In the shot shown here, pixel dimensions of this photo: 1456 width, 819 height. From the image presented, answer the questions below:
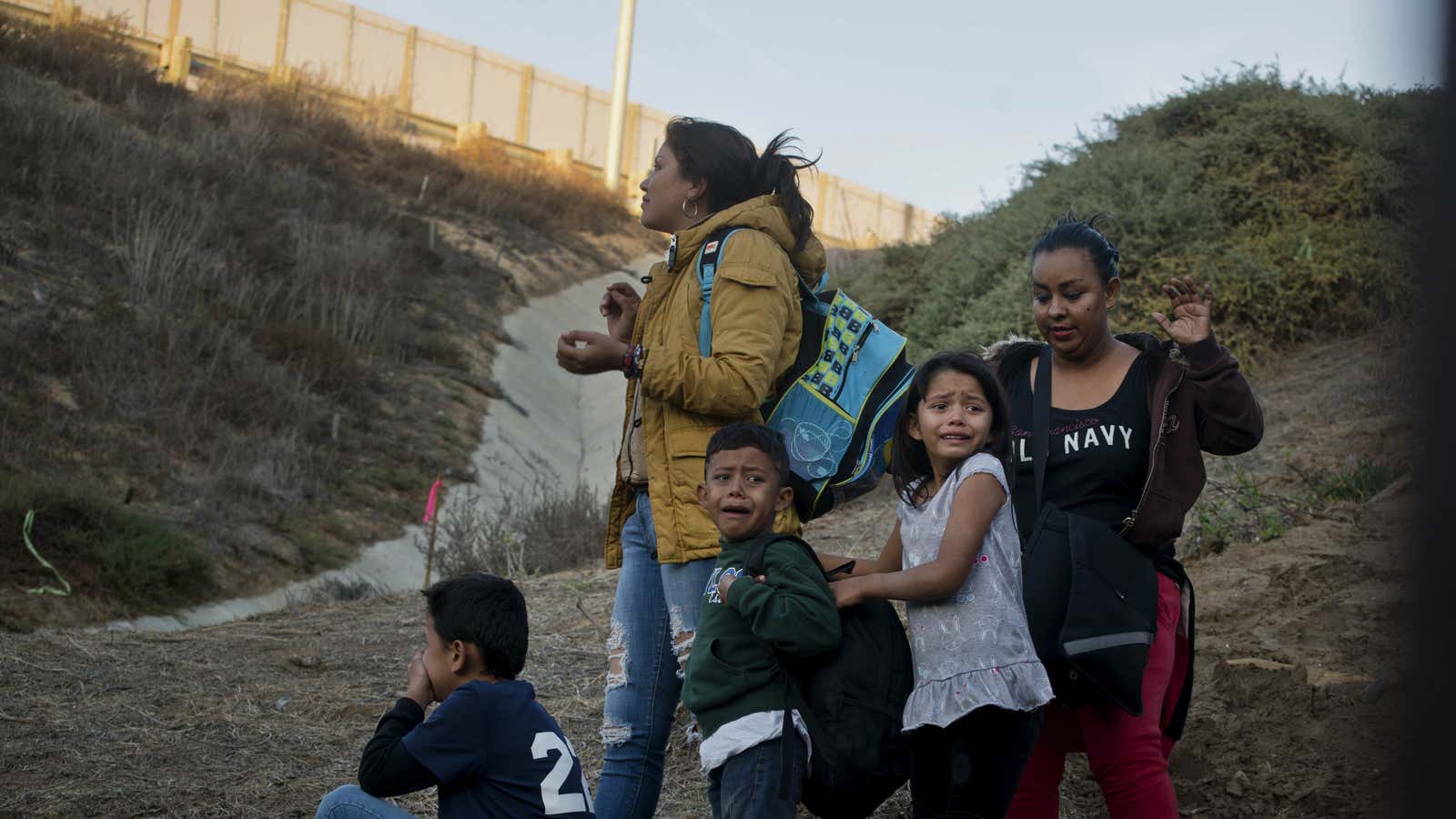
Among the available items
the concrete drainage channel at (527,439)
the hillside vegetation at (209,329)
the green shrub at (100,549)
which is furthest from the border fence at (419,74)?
the green shrub at (100,549)

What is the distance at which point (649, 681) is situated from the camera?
3.18 metres

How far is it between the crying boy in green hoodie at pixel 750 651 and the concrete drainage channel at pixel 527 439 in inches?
249

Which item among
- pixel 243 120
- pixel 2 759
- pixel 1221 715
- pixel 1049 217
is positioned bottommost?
pixel 2 759

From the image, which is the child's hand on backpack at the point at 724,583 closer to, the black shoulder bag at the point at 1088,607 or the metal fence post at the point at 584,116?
the black shoulder bag at the point at 1088,607

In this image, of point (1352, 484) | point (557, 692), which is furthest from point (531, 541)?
point (1352, 484)

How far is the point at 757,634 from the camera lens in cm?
267

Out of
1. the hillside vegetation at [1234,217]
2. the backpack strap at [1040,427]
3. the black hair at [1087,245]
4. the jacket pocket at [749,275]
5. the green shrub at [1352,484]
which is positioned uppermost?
the hillside vegetation at [1234,217]

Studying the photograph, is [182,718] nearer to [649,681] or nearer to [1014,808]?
[649,681]

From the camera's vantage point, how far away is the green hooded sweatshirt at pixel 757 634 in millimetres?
2664

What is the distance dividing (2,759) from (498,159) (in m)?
22.2

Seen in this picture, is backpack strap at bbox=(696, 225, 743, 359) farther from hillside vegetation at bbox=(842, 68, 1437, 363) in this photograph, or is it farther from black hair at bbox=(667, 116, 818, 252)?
hillside vegetation at bbox=(842, 68, 1437, 363)

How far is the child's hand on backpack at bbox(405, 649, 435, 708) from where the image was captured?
118 inches

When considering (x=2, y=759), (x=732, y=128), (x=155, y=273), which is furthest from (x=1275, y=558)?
(x=155, y=273)

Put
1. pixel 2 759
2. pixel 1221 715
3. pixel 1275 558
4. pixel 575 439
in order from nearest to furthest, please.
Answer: pixel 1221 715, pixel 2 759, pixel 1275 558, pixel 575 439
